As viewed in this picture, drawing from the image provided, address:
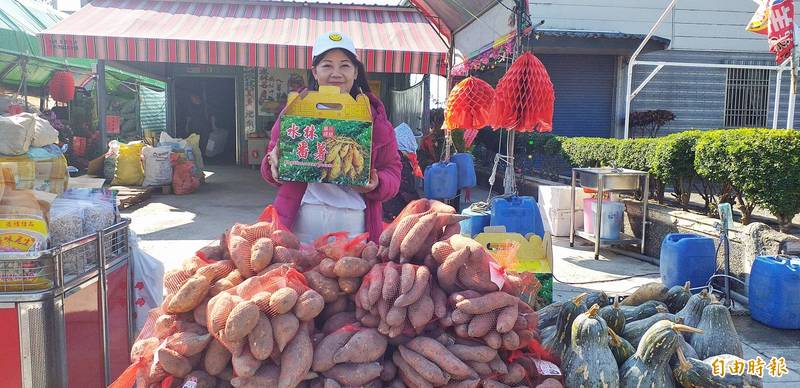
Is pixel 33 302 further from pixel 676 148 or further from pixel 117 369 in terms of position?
pixel 676 148

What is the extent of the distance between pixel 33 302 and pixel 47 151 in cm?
84

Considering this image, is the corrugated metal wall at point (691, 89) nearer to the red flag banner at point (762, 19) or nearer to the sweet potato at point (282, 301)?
the red flag banner at point (762, 19)

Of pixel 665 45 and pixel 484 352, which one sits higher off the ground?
pixel 665 45

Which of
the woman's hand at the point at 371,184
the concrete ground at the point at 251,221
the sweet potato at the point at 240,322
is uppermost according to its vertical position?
the woman's hand at the point at 371,184

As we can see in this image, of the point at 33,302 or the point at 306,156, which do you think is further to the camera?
the point at 306,156

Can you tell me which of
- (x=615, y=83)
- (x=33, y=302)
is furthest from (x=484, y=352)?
(x=615, y=83)

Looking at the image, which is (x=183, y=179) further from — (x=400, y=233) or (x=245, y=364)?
(x=245, y=364)

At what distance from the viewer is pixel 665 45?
38.5 ft

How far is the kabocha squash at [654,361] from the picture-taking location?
6.69 ft

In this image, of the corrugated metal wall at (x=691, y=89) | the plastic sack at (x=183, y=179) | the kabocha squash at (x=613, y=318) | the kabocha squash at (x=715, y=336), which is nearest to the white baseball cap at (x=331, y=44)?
the kabocha squash at (x=613, y=318)

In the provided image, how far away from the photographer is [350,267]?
1890mm

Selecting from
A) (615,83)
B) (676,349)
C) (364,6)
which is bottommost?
(676,349)

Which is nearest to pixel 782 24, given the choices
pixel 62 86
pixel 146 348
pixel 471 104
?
pixel 471 104

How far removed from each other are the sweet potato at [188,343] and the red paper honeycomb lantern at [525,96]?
3.38 m
